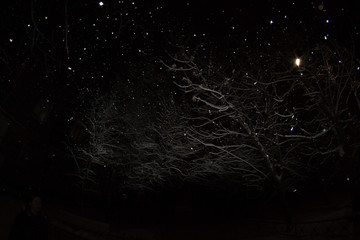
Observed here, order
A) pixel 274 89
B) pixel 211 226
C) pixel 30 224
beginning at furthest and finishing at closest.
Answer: pixel 211 226 → pixel 274 89 → pixel 30 224

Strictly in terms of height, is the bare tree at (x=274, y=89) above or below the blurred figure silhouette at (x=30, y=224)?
above

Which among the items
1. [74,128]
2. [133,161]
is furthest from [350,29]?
[74,128]

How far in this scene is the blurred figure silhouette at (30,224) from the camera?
3.97 meters

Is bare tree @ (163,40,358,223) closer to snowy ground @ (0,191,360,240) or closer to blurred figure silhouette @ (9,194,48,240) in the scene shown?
snowy ground @ (0,191,360,240)

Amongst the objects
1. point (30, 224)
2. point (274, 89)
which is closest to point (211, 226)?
point (274, 89)

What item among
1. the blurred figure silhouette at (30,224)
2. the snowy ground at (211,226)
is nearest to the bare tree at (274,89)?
the snowy ground at (211,226)

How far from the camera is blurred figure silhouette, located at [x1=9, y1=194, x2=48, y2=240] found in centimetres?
397

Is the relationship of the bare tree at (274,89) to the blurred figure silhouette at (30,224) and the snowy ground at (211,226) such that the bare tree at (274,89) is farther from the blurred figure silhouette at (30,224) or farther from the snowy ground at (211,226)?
the blurred figure silhouette at (30,224)

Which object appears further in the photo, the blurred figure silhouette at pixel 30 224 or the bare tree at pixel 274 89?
the bare tree at pixel 274 89

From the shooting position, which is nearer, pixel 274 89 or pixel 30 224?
pixel 30 224

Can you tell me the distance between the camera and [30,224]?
408 cm

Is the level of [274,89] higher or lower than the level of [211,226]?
higher

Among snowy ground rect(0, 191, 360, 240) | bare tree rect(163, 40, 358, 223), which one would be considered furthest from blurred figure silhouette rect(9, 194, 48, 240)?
bare tree rect(163, 40, 358, 223)

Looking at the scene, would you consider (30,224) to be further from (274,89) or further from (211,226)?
(211,226)
